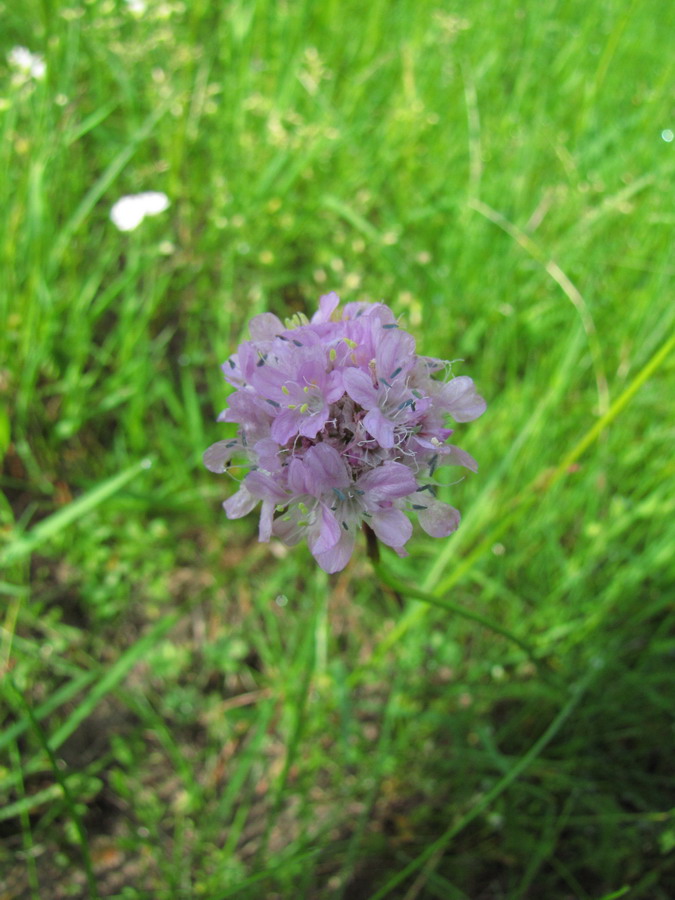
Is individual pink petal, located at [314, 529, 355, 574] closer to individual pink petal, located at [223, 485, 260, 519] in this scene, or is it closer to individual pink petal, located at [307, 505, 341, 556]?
individual pink petal, located at [307, 505, 341, 556]

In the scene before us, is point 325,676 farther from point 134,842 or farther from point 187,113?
point 187,113

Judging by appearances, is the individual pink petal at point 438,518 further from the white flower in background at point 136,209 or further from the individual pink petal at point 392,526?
the white flower in background at point 136,209

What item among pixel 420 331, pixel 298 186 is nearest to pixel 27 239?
pixel 298 186

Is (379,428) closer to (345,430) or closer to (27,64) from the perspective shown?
(345,430)

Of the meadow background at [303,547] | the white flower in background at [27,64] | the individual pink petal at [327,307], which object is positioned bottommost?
the meadow background at [303,547]

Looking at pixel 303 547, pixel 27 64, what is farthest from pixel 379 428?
pixel 27 64

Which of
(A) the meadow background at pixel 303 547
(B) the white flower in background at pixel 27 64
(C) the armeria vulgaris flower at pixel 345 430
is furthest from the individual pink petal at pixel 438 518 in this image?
(B) the white flower in background at pixel 27 64
